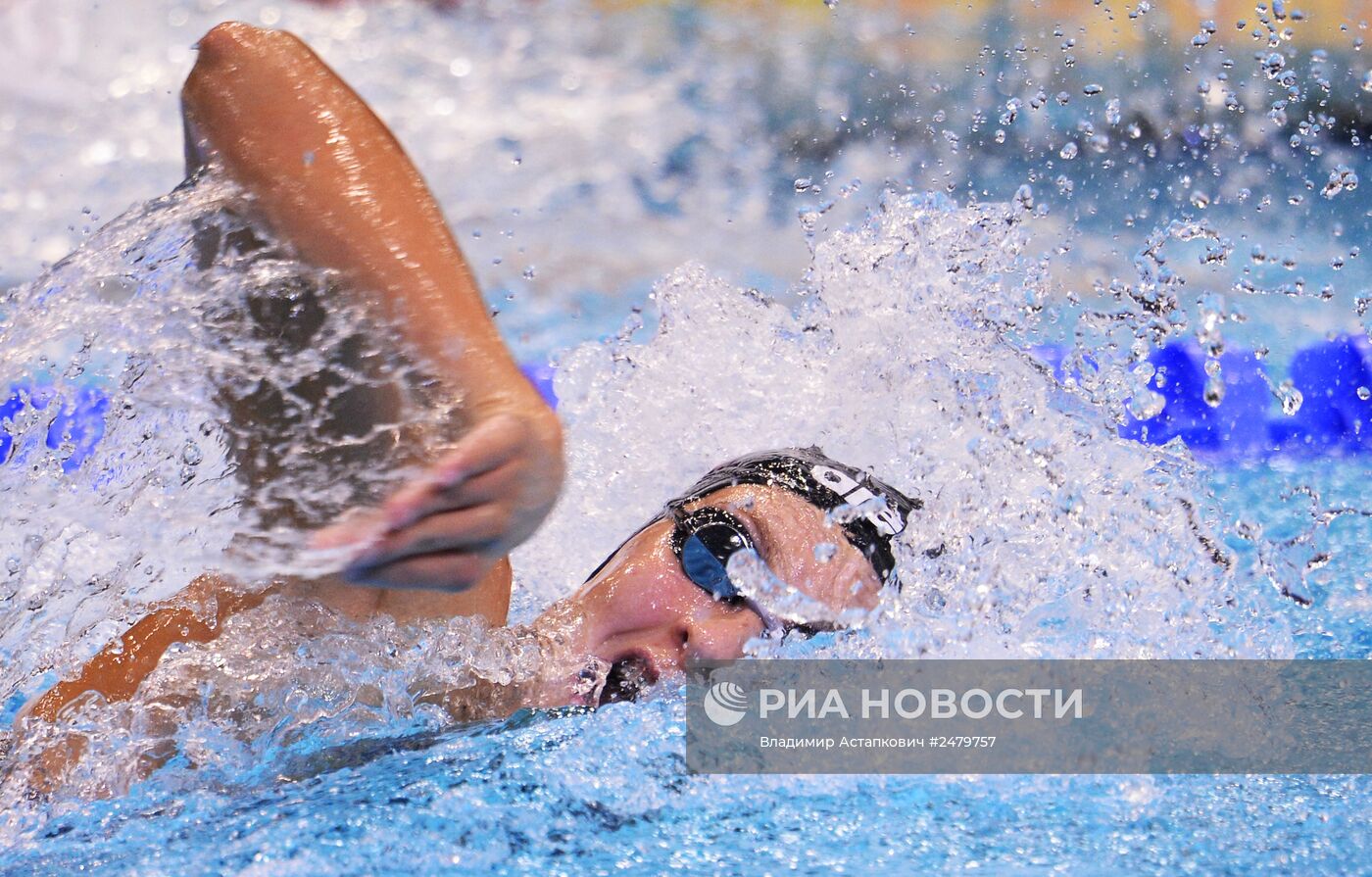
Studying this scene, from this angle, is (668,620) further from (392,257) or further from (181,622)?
(392,257)

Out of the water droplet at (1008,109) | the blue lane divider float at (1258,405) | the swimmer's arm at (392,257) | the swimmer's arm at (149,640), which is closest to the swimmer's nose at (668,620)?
the swimmer's arm at (149,640)

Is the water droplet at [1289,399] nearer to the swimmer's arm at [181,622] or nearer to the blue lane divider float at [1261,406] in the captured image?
the swimmer's arm at [181,622]

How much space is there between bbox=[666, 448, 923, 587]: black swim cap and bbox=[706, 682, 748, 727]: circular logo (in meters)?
0.19

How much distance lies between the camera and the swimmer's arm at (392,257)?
0.55 meters

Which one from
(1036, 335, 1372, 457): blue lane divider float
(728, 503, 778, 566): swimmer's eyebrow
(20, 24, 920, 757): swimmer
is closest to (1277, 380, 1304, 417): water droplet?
(728, 503, 778, 566): swimmer's eyebrow

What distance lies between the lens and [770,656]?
41.5 inches

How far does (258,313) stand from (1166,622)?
761mm

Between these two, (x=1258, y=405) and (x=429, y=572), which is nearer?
(x=429, y=572)

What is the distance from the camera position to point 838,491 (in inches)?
47.0

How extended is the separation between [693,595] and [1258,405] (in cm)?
193

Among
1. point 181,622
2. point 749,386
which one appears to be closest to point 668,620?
point 181,622

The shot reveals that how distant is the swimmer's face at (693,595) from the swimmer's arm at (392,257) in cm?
52

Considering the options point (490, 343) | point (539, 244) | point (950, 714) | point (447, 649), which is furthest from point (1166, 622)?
point (539, 244)

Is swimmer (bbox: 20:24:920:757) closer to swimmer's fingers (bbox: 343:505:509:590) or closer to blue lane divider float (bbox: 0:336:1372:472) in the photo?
swimmer's fingers (bbox: 343:505:509:590)
